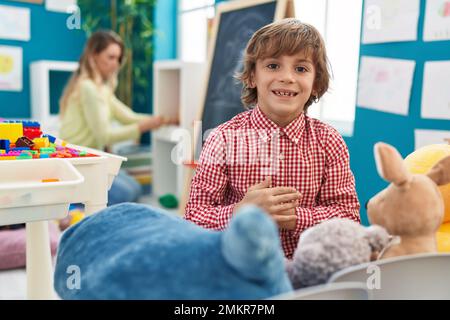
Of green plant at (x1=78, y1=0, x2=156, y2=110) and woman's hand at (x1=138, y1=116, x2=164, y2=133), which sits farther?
green plant at (x1=78, y1=0, x2=156, y2=110)

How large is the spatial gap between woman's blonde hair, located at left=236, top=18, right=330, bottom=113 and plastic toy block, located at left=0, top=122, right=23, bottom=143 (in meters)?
0.44

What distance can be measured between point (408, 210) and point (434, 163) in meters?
0.19

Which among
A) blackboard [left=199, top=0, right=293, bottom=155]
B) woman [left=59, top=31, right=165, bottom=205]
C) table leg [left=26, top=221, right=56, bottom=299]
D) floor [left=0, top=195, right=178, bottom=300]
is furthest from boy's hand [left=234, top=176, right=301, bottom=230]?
woman [left=59, top=31, right=165, bottom=205]

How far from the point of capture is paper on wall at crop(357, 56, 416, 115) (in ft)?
4.18


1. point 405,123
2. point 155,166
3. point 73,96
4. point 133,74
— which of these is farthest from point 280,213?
point 133,74

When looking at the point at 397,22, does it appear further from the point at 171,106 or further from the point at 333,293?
the point at 171,106

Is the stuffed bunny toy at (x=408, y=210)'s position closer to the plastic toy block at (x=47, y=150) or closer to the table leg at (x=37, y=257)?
the plastic toy block at (x=47, y=150)

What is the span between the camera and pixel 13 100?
9.08 feet

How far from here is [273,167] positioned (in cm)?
78

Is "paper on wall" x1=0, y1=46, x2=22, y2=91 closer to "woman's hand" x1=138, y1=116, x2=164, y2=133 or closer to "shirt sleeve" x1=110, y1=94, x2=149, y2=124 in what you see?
"shirt sleeve" x1=110, y1=94, x2=149, y2=124

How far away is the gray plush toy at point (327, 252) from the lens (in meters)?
0.49

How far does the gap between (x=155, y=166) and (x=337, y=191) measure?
1931 mm

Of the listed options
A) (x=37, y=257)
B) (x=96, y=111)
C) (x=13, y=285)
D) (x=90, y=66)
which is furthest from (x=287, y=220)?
(x=90, y=66)

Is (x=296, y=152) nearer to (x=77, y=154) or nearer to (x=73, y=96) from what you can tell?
(x=77, y=154)
